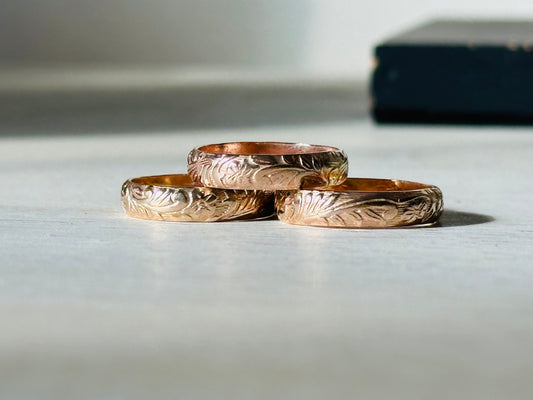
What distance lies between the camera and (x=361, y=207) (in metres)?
1.42

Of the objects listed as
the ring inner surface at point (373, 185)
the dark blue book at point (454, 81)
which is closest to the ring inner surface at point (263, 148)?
the ring inner surface at point (373, 185)

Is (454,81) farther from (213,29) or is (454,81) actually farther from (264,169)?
(213,29)

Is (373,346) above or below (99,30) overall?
below

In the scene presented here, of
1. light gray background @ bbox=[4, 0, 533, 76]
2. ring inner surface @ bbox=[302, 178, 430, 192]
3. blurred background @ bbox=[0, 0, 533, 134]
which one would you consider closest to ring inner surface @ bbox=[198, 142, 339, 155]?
ring inner surface @ bbox=[302, 178, 430, 192]

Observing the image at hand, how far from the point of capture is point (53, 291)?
42.8 inches

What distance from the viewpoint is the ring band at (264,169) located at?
4.70ft

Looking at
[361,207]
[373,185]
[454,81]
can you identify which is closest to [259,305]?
[361,207]

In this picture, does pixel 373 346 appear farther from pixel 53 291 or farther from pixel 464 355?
pixel 53 291

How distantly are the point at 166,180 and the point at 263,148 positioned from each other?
161 millimetres

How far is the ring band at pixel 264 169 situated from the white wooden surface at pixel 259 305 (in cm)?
7

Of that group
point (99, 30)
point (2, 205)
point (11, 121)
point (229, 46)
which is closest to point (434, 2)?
point (229, 46)

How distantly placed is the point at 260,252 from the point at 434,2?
5.95 m

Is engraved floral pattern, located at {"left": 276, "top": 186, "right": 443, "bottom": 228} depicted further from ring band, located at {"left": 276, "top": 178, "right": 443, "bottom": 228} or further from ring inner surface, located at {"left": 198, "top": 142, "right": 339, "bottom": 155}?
ring inner surface, located at {"left": 198, "top": 142, "right": 339, "bottom": 155}

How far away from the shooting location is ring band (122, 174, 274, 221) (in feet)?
4.83
